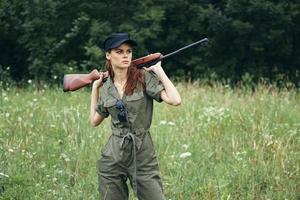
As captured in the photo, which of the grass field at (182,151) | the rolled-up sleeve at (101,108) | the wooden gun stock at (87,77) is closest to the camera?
the wooden gun stock at (87,77)

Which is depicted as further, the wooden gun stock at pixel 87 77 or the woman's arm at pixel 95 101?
the woman's arm at pixel 95 101

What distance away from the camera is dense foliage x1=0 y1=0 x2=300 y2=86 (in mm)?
16516

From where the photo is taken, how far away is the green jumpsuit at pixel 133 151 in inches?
170

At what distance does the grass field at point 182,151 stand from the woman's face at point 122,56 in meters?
1.84

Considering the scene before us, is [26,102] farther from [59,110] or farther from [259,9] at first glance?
[259,9]

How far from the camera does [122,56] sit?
4293 mm

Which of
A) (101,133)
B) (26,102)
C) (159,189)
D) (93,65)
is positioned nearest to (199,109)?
(101,133)

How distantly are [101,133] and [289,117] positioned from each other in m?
2.50

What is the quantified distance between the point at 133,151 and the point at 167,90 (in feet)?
1.60

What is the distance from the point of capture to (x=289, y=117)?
8.01m

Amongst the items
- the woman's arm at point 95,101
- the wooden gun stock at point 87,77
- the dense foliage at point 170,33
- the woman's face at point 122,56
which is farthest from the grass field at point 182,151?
the dense foliage at point 170,33

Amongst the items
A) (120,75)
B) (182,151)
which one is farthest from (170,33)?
(120,75)

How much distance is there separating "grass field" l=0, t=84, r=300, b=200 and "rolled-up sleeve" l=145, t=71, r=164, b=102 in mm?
1629

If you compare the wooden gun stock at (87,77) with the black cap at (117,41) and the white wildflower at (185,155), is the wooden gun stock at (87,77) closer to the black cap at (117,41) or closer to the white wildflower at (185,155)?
the black cap at (117,41)
